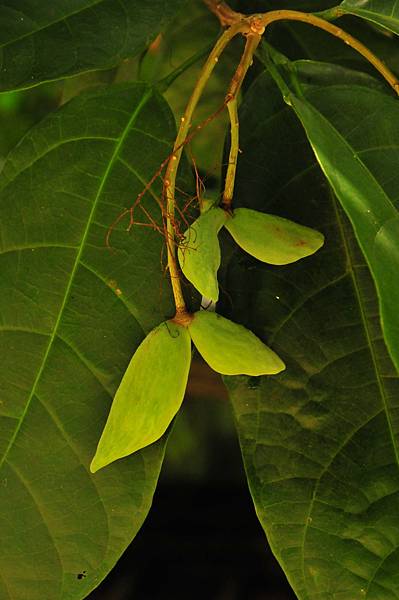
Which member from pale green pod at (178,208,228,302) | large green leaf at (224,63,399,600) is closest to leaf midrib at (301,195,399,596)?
large green leaf at (224,63,399,600)

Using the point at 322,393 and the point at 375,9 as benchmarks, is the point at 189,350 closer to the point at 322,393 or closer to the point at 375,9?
the point at 322,393

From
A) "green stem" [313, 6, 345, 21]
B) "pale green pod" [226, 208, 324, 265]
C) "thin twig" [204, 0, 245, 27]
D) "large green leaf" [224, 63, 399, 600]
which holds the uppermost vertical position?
"thin twig" [204, 0, 245, 27]

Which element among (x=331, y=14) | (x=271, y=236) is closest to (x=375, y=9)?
(x=331, y=14)

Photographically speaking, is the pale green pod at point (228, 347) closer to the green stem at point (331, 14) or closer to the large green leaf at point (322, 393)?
the large green leaf at point (322, 393)

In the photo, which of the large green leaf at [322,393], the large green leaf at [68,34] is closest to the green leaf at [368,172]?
the large green leaf at [322,393]

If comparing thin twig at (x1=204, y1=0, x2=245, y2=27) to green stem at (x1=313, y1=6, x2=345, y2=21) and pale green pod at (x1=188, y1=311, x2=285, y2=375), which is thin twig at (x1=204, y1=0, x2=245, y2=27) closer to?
green stem at (x1=313, y1=6, x2=345, y2=21)

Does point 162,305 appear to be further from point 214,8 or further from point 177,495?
point 177,495

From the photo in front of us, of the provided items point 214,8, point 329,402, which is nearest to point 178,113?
point 214,8
